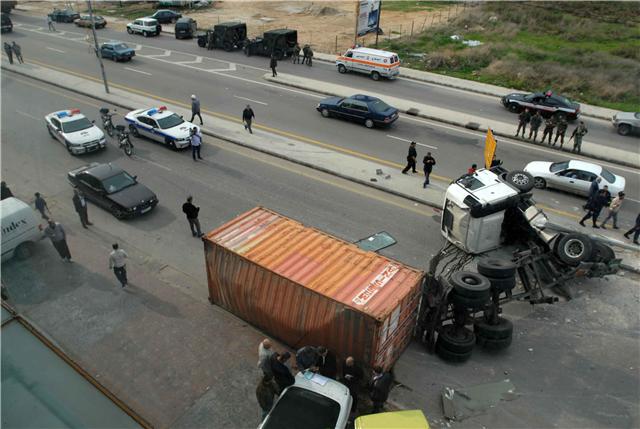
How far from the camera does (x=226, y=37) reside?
37594 millimetres

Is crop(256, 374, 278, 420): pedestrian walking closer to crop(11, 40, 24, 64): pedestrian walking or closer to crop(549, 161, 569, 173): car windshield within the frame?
crop(549, 161, 569, 173): car windshield

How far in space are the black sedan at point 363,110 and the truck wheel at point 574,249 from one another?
12868 mm

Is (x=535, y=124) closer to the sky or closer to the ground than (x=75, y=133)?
closer to the sky

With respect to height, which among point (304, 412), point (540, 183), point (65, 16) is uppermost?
point (65, 16)

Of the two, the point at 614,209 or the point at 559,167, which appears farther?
the point at 559,167

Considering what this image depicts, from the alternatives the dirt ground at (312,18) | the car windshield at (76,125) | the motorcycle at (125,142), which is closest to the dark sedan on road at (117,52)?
the dirt ground at (312,18)

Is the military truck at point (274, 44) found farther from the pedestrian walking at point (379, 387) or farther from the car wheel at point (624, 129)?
the pedestrian walking at point (379, 387)

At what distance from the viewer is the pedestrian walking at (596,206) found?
15211 millimetres

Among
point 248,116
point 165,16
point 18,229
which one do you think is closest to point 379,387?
point 18,229

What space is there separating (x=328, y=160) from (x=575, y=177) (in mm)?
9675

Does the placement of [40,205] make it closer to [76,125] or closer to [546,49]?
[76,125]

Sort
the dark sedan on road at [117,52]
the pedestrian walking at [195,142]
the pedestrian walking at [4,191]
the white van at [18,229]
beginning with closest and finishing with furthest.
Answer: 1. the white van at [18,229]
2. the pedestrian walking at [4,191]
3. the pedestrian walking at [195,142]
4. the dark sedan on road at [117,52]

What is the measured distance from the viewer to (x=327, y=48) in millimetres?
39688

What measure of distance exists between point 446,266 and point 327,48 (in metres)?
30.4
